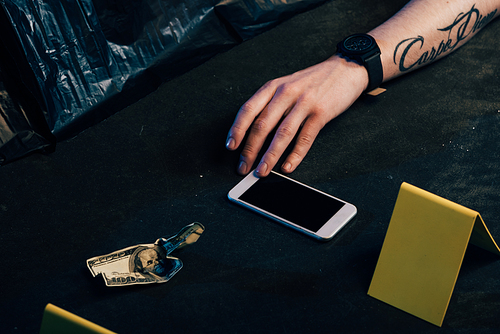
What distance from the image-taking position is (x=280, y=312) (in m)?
0.65

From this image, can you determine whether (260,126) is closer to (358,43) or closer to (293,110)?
(293,110)

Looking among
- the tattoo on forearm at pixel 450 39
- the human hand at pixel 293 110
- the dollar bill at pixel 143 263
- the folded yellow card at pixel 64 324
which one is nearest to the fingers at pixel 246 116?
the human hand at pixel 293 110

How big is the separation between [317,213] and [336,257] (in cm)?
8

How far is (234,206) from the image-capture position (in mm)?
797

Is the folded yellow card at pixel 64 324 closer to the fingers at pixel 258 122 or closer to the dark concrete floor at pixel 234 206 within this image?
the dark concrete floor at pixel 234 206

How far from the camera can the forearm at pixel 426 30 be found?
40.8 inches

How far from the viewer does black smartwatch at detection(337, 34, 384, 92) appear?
0.99 meters

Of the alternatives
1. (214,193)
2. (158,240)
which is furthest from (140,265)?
(214,193)

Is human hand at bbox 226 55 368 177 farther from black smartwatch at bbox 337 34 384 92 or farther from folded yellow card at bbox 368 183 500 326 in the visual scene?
folded yellow card at bbox 368 183 500 326

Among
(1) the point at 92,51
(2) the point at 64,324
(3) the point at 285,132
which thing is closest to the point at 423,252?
(3) the point at 285,132

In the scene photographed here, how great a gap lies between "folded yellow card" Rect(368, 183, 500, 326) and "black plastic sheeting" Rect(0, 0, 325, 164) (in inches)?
25.9

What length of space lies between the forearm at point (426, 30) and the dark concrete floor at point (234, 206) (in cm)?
3

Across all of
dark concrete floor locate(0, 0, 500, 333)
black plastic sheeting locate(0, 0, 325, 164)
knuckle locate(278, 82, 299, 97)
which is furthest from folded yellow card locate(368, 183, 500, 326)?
black plastic sheeting locate(0, 0, 325, 164)

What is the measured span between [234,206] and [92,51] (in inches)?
20.1
